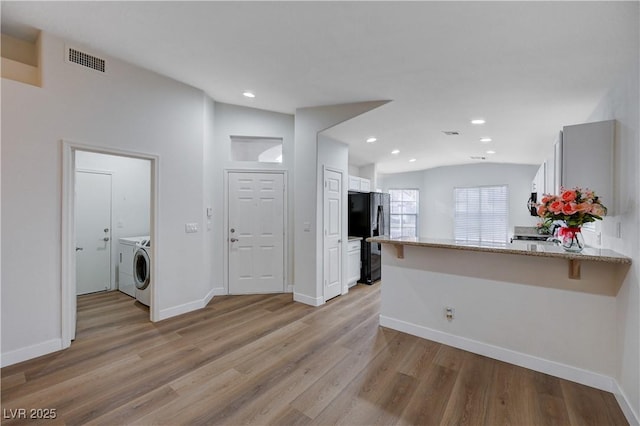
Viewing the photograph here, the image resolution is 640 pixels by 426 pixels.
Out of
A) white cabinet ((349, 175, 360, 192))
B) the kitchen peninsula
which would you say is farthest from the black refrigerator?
the kitchen peninsula

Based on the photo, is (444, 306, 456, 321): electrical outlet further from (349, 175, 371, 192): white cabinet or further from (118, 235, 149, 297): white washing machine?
(118, 235, 149, 297): white washing machine

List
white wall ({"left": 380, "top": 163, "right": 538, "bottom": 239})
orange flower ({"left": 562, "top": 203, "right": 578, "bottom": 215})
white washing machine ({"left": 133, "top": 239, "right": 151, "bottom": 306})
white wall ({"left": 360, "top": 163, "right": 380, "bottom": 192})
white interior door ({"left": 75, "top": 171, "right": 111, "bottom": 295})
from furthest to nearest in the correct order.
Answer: white wall ({"left": 380, "top": 163, "right": 538, "bottom": 239}), white wall ({"left": 360, "top": 163, "right": 380, "bottom": 192}), white interior door ({"left": 75, "top": 171, "right": 111, "bottom": 295}), white washing machine ({"left": 133, "top": 239, "right": 151, "bottom": 306}), orange flower ({"left": 562, "top": 203, "right": 578, "bottom": 215})

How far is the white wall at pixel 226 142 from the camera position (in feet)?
14.2

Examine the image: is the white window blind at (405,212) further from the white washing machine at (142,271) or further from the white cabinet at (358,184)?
the white washing machine at (142,271)

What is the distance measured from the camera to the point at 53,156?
262 centimetres

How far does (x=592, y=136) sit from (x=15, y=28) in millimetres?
5022

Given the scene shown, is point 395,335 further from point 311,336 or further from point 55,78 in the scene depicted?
point 55,78

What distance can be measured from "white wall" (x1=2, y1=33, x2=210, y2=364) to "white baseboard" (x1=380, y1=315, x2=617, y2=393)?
2.84 m

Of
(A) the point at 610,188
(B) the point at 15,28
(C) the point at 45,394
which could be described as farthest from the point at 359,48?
(C) the point at 45,394

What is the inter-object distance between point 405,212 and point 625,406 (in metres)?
7.18

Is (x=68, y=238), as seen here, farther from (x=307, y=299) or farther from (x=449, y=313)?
(x=449, y=313)

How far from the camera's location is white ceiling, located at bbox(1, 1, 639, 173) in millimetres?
1892

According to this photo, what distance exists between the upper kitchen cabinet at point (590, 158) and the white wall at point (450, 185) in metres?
5.48

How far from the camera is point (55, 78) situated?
263 centimetres
